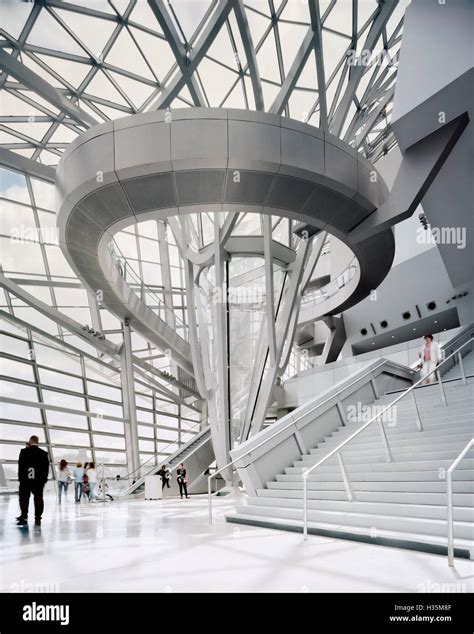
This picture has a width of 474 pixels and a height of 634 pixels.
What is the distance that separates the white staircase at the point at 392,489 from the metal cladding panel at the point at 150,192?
7382mm

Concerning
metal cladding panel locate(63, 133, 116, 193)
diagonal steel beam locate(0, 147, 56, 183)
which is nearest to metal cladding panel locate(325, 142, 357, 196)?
metal cladding panel locate(63, 133, 116, 193)

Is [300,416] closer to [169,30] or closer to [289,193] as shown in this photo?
[289,193]

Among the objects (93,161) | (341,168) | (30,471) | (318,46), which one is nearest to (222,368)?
(341,168)

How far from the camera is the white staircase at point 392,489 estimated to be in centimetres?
710

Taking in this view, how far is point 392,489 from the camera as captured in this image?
886 centimetres

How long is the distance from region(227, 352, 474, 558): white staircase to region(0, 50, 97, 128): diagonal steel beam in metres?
11.8

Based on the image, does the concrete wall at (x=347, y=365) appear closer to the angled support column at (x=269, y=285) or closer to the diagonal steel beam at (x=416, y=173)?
the angled support column at (x=269, y=285)

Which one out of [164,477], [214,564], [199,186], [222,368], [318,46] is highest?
[318,46]

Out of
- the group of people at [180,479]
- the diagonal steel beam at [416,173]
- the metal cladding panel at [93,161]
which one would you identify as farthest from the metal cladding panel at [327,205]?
the group of people at [180,479]

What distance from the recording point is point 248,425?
25922 mm

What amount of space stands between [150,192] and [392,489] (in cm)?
907

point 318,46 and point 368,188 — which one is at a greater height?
point 318,46

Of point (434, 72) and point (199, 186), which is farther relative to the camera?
point (199, 186)

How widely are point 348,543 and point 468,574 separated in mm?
2313
